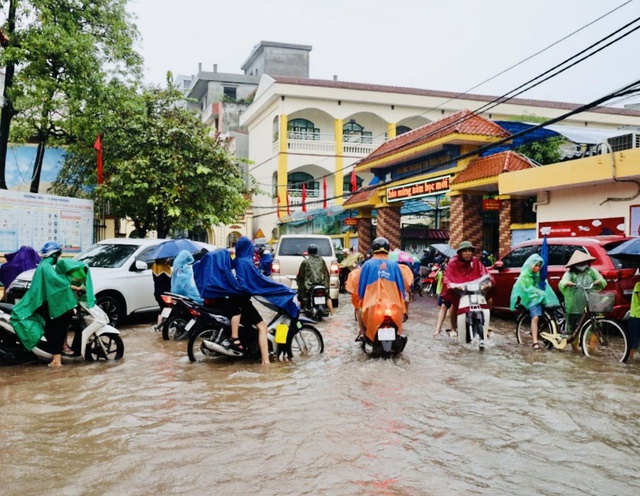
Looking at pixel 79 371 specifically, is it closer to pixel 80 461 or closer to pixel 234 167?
pixel 80 461

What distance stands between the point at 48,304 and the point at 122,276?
12.9 ft

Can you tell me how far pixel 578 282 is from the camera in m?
8.84

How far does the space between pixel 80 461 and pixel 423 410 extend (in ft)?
9.91

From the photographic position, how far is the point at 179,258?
10.5 meters

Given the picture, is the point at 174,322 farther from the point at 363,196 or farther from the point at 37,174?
the point at 363,196

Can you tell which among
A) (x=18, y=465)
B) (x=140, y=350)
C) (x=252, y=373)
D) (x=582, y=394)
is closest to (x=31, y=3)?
(x=140, y=350)

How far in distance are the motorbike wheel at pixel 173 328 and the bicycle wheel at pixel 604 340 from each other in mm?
6291

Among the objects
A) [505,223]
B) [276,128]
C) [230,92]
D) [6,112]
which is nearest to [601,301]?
[505,223]

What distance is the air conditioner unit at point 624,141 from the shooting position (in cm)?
1386

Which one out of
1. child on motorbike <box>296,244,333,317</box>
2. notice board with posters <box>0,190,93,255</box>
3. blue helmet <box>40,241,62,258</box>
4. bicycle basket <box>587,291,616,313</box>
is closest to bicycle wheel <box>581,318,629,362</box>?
bicycle basket <box>587,291,616,313</box>

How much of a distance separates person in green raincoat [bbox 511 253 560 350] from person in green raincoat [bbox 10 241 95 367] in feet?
20.7

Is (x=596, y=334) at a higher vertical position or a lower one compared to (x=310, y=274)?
lower

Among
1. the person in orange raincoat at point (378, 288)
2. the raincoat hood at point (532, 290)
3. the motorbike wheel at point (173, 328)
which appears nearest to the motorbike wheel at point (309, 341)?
the person in orange raincoat at point (378, 288)

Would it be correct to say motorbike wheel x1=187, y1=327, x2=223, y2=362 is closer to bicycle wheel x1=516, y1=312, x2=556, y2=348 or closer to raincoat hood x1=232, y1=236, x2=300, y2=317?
raincoat hood x1=232, y1=236, x2=300, y2=317
